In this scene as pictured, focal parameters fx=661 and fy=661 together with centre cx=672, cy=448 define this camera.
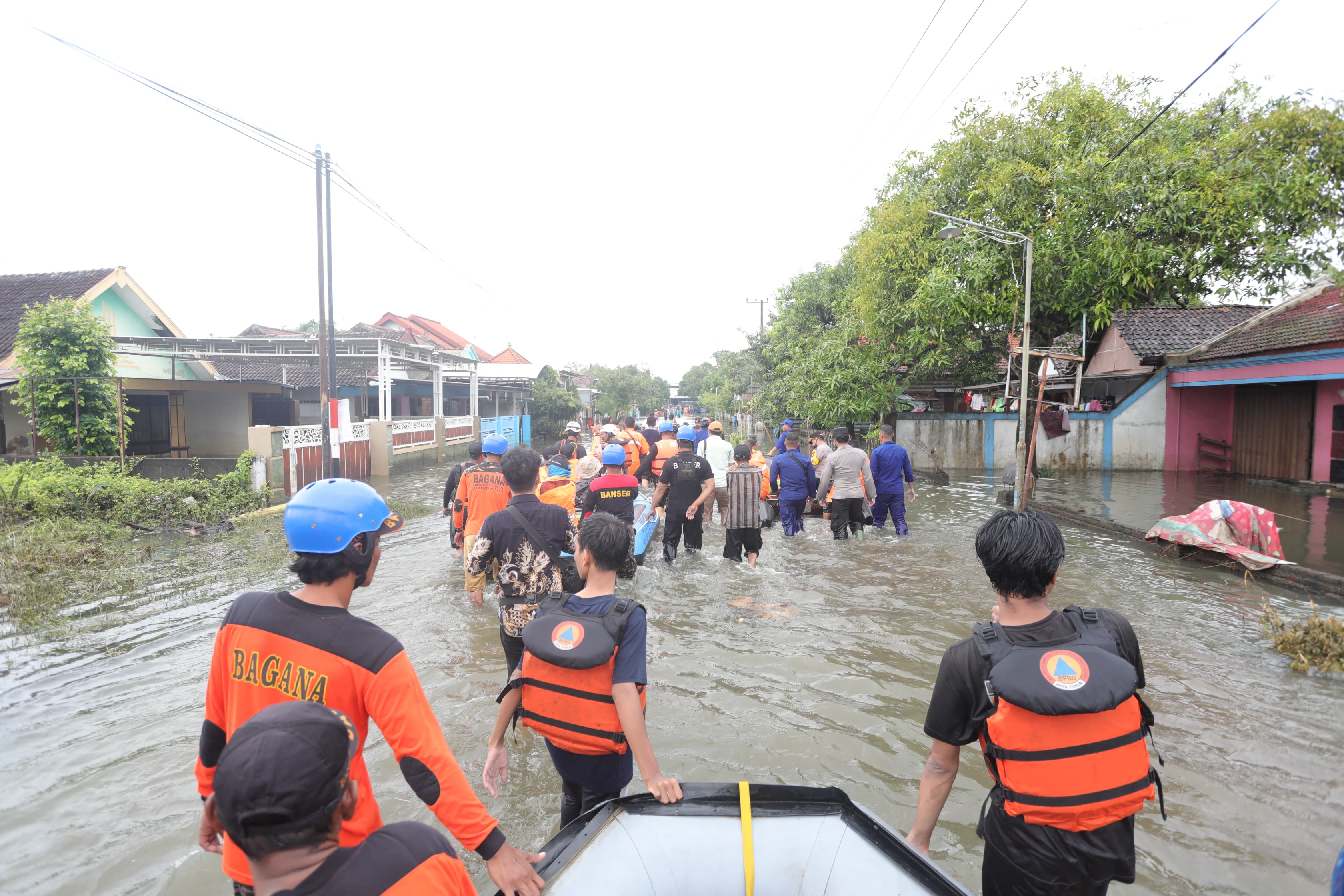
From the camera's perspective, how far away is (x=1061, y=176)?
1608cm

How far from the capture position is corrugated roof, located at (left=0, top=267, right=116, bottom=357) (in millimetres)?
16812

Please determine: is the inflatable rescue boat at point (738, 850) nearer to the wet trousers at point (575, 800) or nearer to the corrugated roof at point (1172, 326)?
the wet trousers at point (575, 800)

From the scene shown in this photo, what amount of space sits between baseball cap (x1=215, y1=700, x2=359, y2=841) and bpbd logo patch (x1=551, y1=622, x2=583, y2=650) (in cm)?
115

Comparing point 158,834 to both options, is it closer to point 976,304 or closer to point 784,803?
point 784,803

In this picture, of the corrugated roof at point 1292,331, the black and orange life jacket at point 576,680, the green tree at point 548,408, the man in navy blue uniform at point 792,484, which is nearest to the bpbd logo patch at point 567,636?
the black and orange life jacket at point 576,680

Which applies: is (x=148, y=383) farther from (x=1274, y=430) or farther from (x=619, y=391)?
(x=619, y=391)

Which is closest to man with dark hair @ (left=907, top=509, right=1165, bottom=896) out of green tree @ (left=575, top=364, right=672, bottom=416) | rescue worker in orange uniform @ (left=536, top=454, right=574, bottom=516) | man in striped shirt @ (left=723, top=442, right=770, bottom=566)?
rescue worker in orange uniform @ (left=536, top=454, right=574, bottom=516)

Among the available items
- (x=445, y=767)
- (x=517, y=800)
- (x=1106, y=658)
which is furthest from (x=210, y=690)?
(x=1106, y=658)

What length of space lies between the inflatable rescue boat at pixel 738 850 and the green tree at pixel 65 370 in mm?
15294

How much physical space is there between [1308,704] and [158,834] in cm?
706

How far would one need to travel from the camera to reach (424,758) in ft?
5.83

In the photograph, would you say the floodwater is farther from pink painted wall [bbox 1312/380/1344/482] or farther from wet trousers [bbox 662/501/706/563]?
pink painted wall [bbox 1312/380/1344/482]

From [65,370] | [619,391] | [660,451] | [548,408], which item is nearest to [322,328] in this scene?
[65,370]

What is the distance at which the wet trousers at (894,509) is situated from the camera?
9758 mm
